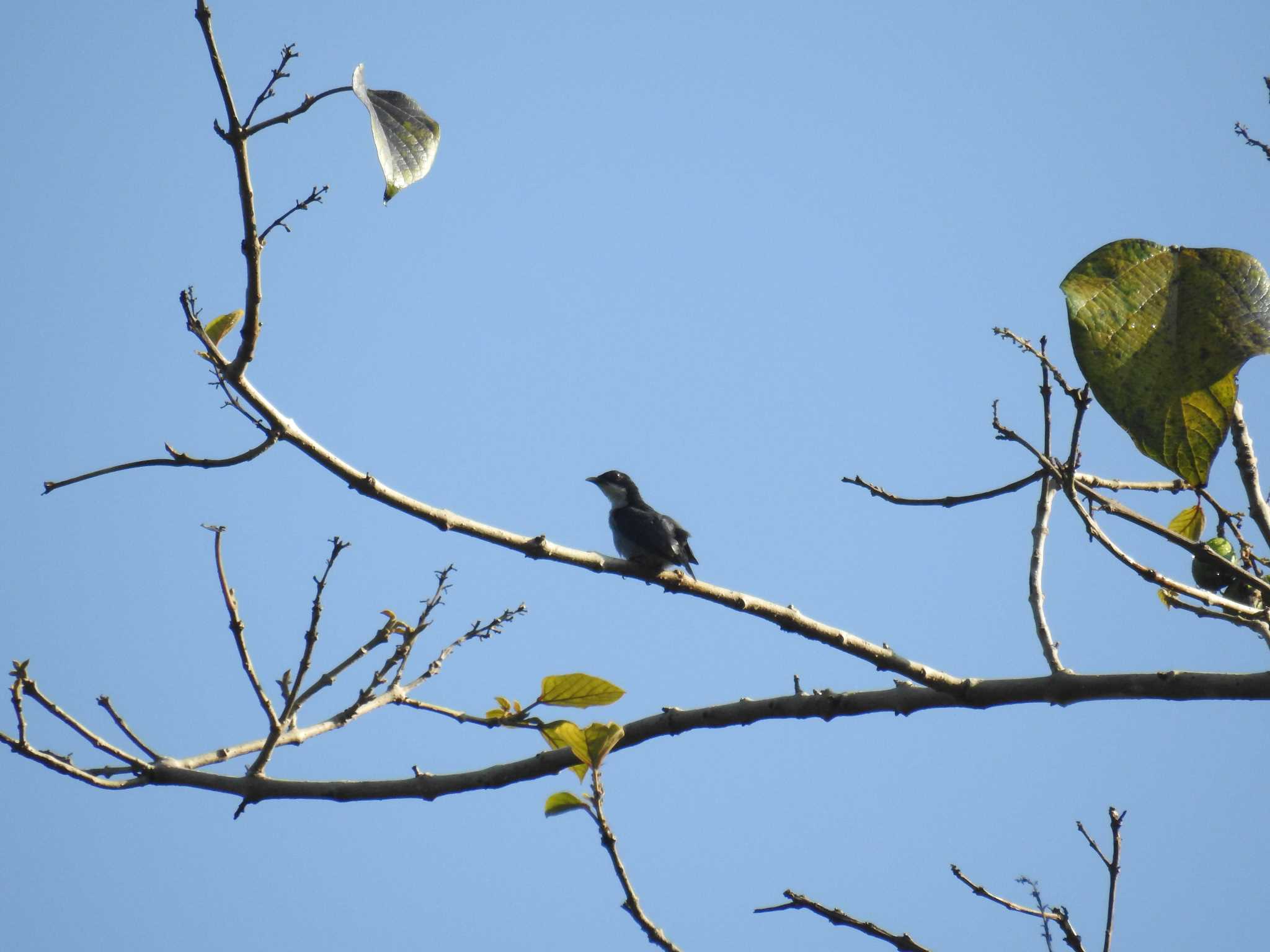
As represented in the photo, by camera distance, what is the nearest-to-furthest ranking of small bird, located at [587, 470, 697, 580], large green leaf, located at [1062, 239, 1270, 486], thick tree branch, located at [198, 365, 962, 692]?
large green leaf, located at [1062, 239, 1270, 486]
thick tree branch, located at [198, 365, 962, 692]
small bird, located at [587, 470, 697, 580]

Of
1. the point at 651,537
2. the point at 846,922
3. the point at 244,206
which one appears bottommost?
the point at 846,922

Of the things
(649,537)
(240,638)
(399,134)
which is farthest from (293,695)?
(649,537)

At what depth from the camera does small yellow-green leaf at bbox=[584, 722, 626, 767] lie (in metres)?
3.20

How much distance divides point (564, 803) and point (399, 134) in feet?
6.08

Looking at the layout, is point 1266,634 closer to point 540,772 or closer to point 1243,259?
point 1243,259

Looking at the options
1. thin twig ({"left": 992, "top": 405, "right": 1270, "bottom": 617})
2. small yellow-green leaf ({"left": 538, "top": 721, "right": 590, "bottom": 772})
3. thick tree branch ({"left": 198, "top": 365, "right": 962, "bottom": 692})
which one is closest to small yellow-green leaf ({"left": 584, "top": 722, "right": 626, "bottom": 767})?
small yellow-green leaf ({"left": 538, "top": 721, "right": 590, "bottom": 772})

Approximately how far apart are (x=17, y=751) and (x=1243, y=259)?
338 cm

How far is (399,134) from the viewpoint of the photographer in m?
2.51

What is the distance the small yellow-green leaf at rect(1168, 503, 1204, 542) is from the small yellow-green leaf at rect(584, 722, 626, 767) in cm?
239

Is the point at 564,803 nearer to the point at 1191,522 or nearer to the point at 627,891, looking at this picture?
the point at 627,891

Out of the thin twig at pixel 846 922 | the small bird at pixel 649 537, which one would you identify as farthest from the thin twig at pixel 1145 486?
the small bird at pixel 649 537

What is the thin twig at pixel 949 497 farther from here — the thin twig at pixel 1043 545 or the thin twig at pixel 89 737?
the thin twig at pixel 89 737

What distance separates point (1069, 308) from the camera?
2117 mm

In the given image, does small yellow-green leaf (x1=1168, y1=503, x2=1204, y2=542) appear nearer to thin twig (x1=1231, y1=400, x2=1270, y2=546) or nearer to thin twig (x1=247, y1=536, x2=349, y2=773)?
thin twig (x1=1231, y1=400, x2=1270, y2=546)
